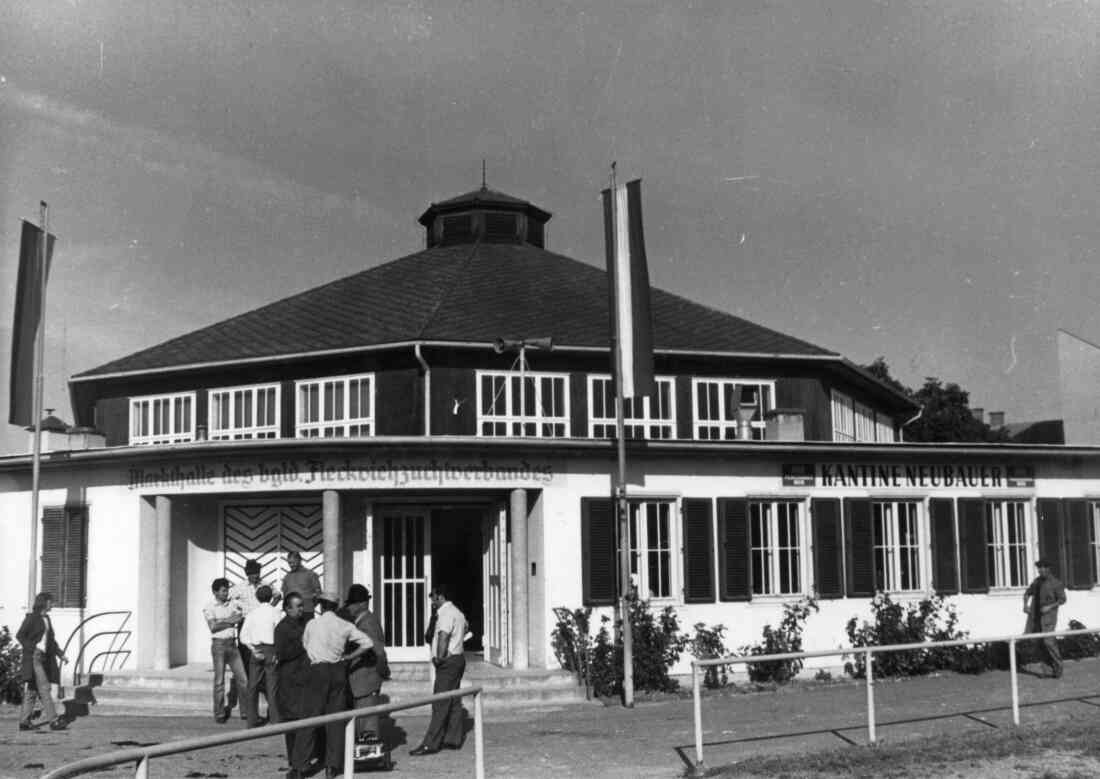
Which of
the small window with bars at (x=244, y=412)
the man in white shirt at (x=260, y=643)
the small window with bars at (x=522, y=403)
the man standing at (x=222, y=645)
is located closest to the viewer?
the man in white shirt at (x=260, y=643)

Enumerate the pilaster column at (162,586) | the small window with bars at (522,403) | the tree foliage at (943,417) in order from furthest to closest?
the tree foliage at (943,417) < the small window with bars at (522,403) < the pilaster column at (162,586)

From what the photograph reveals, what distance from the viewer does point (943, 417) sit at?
2527 inches

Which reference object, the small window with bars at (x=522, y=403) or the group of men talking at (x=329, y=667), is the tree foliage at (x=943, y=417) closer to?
the small window with bars at (x=522, y=403)

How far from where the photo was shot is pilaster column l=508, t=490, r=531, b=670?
674 inches

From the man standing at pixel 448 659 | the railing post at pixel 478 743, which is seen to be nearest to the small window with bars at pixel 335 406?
the man standing at pixel 448 659

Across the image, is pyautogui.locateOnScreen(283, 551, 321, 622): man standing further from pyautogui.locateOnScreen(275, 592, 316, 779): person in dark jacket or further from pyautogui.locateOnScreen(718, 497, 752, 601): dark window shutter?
pyautogui.locateOnScreen(718, 497, 752, 601): dark window shutter

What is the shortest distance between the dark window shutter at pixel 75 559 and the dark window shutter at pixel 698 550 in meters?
8.66

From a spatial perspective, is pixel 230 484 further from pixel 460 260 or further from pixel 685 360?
pixel 460 260

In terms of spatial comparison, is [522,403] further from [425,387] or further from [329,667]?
[329,667]

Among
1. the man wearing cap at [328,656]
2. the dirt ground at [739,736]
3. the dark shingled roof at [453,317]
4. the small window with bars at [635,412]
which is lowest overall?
the dirt ground at [739,736]

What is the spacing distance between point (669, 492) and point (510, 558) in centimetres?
247

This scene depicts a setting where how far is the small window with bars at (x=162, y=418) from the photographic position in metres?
23.9

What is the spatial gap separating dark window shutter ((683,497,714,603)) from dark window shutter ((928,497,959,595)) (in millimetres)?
3781

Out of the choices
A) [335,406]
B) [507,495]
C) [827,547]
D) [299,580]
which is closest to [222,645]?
[299,580]
